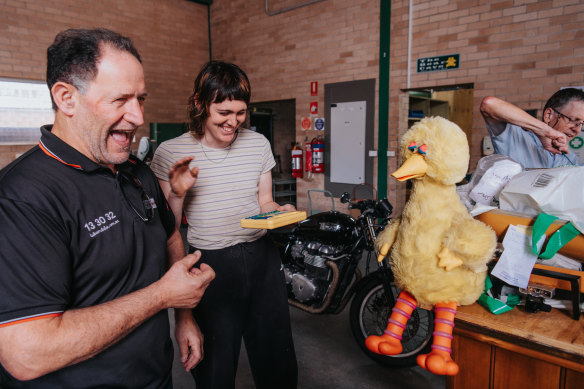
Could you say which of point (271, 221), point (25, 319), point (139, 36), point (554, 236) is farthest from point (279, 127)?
point (25, 319)

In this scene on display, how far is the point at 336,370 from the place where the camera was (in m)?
2.49

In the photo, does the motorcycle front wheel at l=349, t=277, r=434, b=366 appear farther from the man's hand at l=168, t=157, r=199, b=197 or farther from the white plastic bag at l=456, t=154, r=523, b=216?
the man's hand at l=168, t=157, r=199, b=197

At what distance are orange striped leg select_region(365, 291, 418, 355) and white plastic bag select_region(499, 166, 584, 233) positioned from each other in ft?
1.75

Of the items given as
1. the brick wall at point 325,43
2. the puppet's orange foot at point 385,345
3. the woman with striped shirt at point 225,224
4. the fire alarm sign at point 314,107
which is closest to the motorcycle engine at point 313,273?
the woman with striped shirt at point 225,224

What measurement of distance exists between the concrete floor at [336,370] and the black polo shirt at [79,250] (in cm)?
148

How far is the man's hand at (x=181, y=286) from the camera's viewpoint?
102 centimetres

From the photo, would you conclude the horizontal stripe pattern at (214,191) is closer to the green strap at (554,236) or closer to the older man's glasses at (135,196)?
the older man's glasses at (135,196)

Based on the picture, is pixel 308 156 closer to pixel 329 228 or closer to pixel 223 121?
pixel 329 228

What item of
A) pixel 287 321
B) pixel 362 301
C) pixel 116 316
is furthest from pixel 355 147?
pixel 116 316

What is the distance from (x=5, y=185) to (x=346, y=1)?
5.47m

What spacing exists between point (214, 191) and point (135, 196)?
493 millimetres

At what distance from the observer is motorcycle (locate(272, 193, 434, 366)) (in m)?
2.49

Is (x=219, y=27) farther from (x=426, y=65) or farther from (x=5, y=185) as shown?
(x=5, y=185)

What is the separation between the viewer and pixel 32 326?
0.77 metres
